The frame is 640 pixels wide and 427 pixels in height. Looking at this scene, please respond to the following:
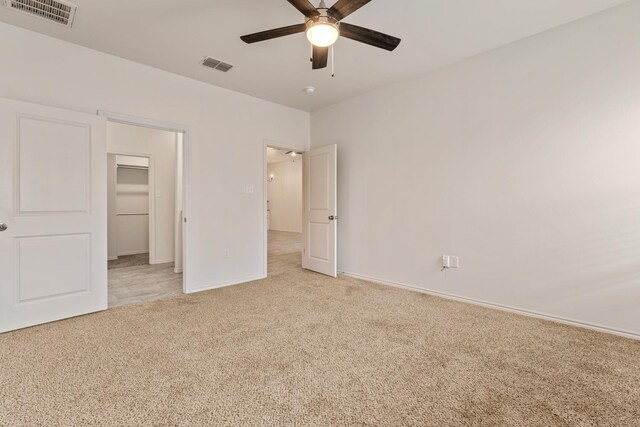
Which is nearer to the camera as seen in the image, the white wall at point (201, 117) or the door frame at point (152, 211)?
the white wall at point (201, 117)

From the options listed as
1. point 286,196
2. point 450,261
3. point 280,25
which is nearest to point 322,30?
point 280,25

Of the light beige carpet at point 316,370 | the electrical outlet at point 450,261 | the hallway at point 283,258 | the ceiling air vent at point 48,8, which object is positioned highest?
the ceiling air vent at point 48,8

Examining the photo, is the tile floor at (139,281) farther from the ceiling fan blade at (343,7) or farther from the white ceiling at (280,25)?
the ceiling fan blade at (343,7)

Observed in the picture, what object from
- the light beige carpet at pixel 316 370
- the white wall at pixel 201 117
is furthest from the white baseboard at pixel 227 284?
the light beige carpet at pixel 316 370

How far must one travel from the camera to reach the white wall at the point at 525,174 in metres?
2.43

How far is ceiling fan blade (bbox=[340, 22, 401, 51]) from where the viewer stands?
2.07 m

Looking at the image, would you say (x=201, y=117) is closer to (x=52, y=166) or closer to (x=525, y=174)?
(x=52, y=166)

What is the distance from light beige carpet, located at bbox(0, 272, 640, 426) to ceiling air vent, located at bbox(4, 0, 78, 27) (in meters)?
2.70

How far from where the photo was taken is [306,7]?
1866 mm

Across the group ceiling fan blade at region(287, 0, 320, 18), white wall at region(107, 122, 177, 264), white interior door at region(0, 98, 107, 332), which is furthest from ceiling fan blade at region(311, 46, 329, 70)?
white wall at region(107, 122, 177, 264)

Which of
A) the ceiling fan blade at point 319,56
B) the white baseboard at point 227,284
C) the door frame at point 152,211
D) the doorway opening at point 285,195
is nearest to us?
the ceiling fan blade at point 319,56

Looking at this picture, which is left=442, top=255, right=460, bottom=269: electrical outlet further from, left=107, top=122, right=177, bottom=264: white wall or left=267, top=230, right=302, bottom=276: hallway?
left=107, top=122, right=177, bottom=264: white wall

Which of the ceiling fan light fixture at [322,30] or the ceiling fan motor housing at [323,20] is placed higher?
the ceiling fan motor housing at [323,20]

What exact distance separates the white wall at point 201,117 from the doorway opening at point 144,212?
1.76 ft
